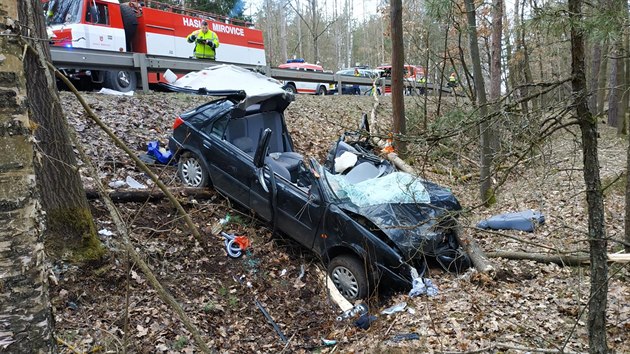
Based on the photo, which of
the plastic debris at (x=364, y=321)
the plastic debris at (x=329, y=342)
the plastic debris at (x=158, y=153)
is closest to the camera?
the plastic debris at (x=329, y=342)

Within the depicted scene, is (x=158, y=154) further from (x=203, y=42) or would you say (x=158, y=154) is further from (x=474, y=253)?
(x=203, y=42)

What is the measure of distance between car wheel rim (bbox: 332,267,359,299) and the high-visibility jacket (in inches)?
379

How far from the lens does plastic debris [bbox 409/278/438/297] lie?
5.49 metres

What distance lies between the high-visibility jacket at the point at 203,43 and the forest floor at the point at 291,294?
600 centimetres

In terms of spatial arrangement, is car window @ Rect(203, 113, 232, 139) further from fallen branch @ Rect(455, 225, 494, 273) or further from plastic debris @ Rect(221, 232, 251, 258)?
fallen branch @ Rect(455, 225, 494, 273)

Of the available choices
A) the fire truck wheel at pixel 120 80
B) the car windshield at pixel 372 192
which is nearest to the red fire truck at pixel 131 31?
the fire truck wheel at pixel 120 80

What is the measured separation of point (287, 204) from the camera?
21.4 feet

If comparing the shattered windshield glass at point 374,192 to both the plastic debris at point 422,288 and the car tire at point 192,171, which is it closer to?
the plastic debris at point 422,288

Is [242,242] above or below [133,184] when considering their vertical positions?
below

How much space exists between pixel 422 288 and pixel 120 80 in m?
9.47

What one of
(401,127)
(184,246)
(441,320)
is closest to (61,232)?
(184,246)

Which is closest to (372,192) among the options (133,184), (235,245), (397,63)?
(235,245)

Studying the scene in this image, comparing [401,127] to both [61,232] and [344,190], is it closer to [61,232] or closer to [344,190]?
[344,190]

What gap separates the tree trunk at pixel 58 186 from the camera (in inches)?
181
